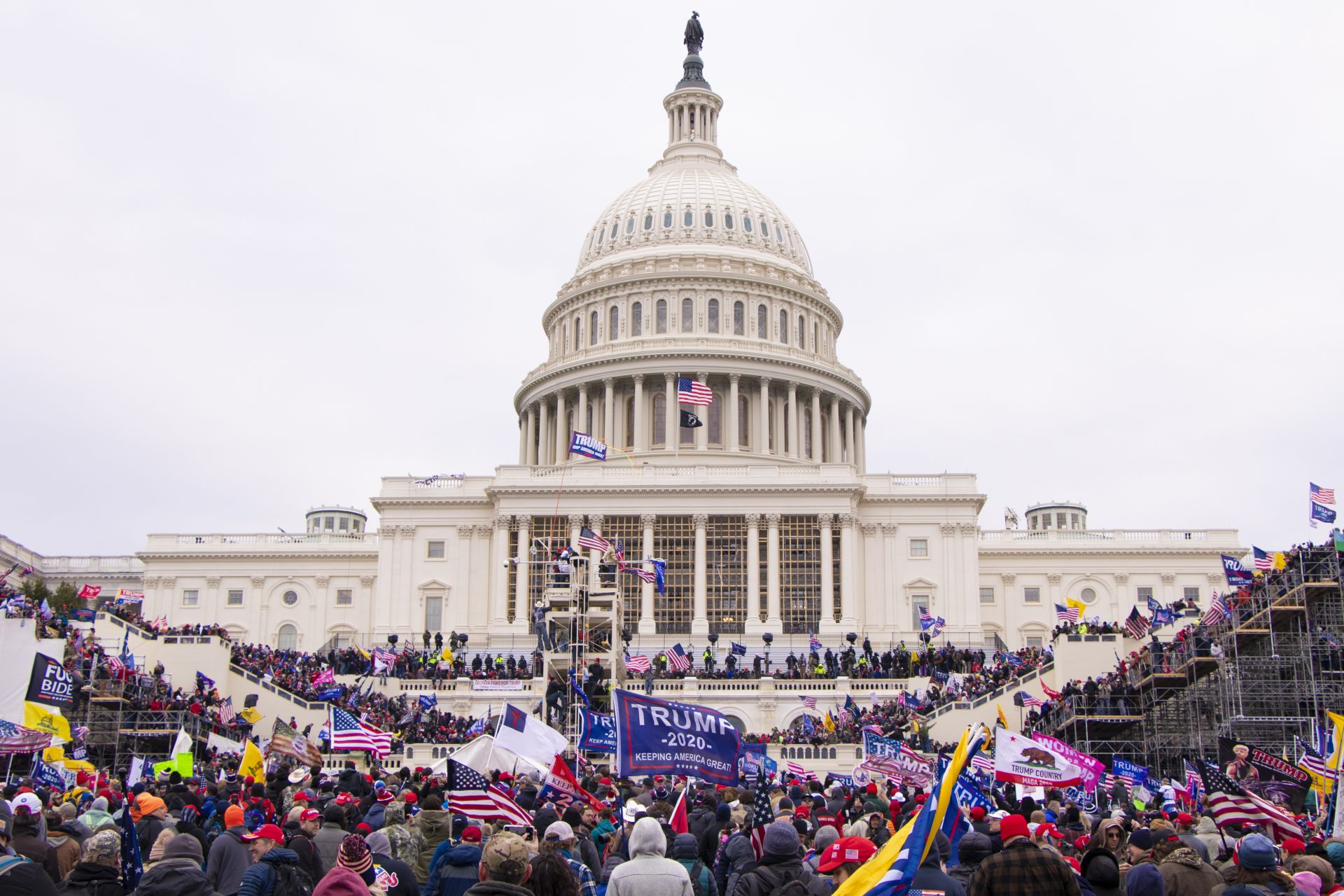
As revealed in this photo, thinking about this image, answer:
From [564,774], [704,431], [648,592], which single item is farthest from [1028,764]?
[704,431]

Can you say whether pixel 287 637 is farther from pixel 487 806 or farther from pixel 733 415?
pixel 487 806

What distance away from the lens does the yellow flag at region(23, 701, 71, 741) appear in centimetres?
2978

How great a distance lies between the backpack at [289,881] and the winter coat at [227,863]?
107 cm

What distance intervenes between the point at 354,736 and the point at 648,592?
48.5m

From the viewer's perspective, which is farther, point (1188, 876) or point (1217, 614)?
point (1217, 614)

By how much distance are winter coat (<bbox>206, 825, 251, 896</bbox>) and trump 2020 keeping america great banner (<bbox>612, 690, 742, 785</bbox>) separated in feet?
26.6

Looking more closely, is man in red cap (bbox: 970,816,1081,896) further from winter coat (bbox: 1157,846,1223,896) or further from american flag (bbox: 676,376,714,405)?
american flag (bbox: 676,376,714,405)

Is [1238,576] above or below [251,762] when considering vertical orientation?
above

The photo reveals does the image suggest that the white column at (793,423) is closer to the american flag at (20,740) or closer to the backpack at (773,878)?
the american flag at (20,740)

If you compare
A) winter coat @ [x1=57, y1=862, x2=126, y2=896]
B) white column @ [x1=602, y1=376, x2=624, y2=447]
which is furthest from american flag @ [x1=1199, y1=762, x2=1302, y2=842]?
white column @ [x1=602, y1=376, x2=624, y2=447]

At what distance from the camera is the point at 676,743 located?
21.5 metres

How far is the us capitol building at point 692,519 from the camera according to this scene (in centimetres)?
8056

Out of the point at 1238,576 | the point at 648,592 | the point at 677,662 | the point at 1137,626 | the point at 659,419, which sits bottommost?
the point at 677,662

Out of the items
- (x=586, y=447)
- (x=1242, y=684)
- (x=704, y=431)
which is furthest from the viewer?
(x=704, y=431)
